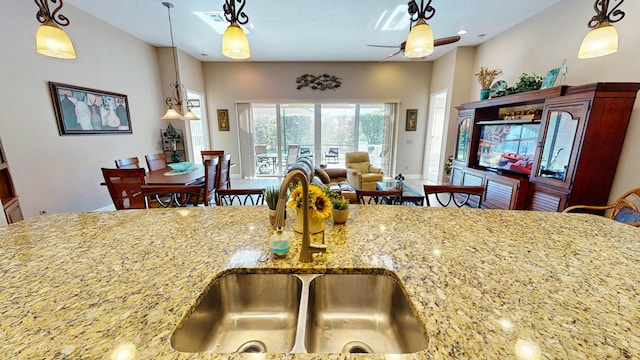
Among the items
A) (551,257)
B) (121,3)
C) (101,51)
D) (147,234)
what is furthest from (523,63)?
(101,51)

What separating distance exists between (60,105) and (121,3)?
148 centimetres

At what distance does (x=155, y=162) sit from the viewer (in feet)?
11.9

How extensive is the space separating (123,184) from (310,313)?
249cm

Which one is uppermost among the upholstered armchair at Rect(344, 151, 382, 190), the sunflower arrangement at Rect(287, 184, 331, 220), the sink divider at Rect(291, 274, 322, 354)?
the sunflower arrangement at Rect(287, 184, 331, 220)

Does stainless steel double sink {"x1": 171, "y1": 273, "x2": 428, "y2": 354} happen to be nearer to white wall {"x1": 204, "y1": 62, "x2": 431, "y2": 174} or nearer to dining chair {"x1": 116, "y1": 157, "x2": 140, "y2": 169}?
dining chair {"x1": 116, "y1": 157, "x2": 140, "y2": 169}

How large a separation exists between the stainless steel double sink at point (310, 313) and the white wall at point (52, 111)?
3426 millimetres

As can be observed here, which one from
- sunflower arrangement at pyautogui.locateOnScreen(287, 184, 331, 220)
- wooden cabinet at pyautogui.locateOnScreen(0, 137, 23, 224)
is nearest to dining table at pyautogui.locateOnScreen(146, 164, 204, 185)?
wooden cabinet at pyautogui.locateOnScreen(0, 137, 23, 224)

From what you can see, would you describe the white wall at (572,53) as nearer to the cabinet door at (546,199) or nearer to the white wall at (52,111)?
the cabinet door at (546,199)

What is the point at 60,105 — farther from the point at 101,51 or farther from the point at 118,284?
the point at 118,284

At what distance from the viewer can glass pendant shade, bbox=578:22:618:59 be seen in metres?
1.51

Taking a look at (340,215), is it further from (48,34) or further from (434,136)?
(434,136)

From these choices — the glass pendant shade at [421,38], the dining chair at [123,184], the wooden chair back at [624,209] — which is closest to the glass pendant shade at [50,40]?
the dining chair at [123,184]

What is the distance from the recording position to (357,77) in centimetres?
569

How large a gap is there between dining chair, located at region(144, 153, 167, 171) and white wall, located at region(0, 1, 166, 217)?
68 centimetres
